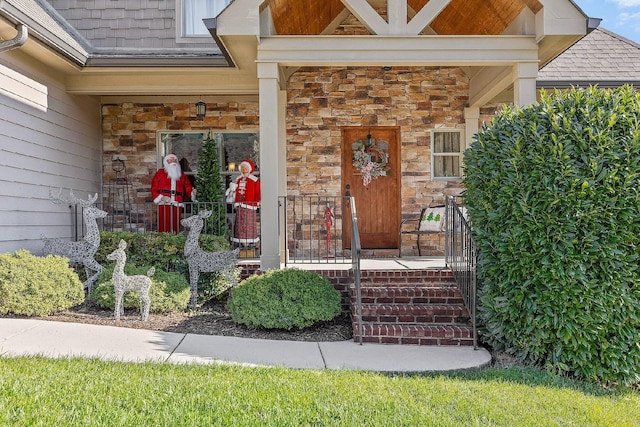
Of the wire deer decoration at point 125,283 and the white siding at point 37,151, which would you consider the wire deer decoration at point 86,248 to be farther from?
the wire deer decoration at point 125,283

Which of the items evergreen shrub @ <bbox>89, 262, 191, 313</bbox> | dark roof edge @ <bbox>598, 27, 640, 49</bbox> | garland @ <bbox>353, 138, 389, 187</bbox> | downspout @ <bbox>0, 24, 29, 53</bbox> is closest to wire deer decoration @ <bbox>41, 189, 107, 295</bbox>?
evergreen shrub @ <bbox>89, 262, 191, 313</bbox>

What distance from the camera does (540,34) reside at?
21.1 ft

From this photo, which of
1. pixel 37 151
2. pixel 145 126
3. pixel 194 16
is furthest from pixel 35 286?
pixel 194 16

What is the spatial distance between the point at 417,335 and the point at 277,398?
7.49 ft

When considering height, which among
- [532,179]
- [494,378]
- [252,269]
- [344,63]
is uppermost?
[344,63]

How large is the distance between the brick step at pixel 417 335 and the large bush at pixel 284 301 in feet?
1.86

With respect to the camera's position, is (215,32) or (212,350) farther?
(215,32)

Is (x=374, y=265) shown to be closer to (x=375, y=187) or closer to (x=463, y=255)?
(x=463, y=255)

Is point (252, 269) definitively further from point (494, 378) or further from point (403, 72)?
point (403, 72)

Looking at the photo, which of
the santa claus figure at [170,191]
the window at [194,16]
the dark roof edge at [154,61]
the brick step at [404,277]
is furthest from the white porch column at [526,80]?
the santa claus figure at [170,191]

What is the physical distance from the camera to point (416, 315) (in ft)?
19.3

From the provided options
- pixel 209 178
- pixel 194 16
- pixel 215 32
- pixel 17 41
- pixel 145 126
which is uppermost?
pixel 194 16

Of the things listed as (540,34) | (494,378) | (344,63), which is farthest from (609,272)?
(344,63)

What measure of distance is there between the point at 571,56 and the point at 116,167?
8.10m
